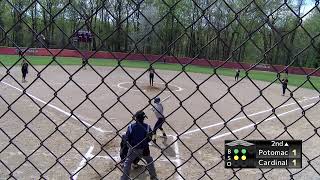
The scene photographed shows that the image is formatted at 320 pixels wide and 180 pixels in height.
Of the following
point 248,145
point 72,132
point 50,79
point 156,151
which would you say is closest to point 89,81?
point 50,79

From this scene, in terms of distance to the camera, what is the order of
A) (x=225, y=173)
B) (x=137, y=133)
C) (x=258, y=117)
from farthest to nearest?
(x=258, y=117) → (x=225, y=173) → (x=137, y=133)

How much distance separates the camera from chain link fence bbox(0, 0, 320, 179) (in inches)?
120

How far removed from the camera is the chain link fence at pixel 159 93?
3.04m

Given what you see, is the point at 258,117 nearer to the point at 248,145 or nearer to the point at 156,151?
the point at 156,151

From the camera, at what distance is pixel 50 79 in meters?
25.6

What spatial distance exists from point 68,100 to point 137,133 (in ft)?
35.4

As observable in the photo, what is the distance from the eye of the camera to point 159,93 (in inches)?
157
